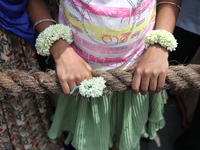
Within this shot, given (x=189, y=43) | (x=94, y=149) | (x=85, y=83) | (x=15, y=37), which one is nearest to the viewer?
(x=85, y=83)

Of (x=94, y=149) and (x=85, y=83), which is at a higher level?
(x=85, y=83)

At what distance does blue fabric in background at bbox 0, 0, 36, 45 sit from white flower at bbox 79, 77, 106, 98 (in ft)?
0.85

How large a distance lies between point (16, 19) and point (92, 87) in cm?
33

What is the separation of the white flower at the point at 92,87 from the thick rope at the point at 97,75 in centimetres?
2

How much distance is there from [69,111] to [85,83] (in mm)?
287

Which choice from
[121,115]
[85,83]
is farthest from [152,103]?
[85,83]

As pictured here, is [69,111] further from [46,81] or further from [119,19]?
[119,19]

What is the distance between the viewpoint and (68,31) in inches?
27.5

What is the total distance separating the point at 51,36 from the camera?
27.2 inches

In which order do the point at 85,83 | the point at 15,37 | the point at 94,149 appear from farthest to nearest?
1. the point at 94,149
2. the point at 15,37
3. the point at 85,83

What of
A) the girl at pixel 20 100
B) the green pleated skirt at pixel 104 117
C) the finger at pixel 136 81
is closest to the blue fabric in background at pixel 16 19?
the girl at pixel 20 100

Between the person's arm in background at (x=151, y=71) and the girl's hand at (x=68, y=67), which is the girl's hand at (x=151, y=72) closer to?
the person's arm in background at (x=151, y=71)

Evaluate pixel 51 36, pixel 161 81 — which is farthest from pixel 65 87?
pixel 161 81

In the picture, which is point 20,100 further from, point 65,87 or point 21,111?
point 65,87
